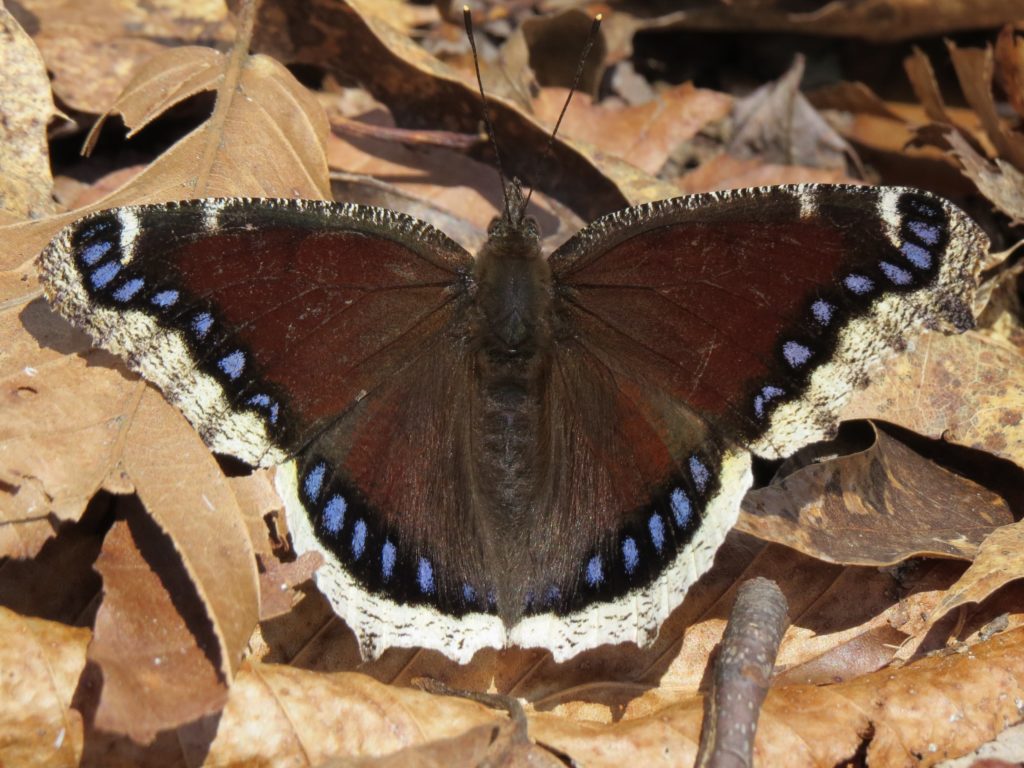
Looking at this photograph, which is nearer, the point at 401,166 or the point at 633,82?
the point at 401,166

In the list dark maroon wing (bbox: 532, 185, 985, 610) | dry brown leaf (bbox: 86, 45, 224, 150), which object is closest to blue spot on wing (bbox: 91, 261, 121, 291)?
dry brown leaf (bbox: 86, 45, 224, 150)

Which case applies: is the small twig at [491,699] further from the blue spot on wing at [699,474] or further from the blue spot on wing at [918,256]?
the blue spot on wing at [918,256]

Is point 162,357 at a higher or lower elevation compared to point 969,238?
lower

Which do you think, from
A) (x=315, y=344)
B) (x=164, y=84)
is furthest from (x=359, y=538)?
(x=164, y=84)

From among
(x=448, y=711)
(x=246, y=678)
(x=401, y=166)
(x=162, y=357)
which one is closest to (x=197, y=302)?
(x=162, y=357)

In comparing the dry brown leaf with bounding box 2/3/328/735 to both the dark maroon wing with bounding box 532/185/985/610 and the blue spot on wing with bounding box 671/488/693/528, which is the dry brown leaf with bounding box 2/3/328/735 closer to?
the dark maroon wing with bounding box 532/185/985/610

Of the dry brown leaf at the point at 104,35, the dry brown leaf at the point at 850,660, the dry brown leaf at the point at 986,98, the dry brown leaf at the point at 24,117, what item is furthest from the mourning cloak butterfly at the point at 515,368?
the dry brown leaf at the point at 986,98

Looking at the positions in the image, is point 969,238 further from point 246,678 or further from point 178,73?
point 178,73
